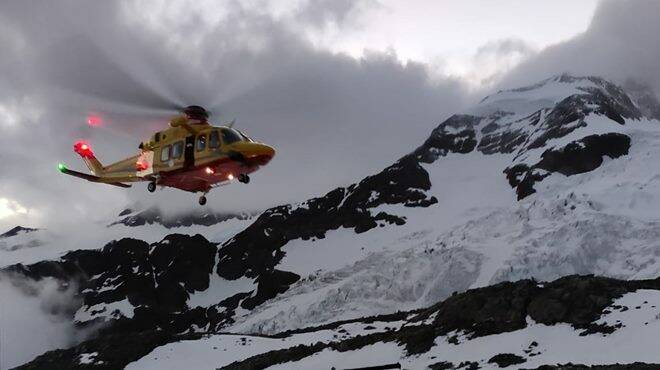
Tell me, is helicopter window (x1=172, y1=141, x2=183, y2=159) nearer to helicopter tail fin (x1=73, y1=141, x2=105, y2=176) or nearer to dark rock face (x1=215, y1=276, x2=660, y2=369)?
helicopter tail fin (x1=73, y1=141, x2=105, y2=176)

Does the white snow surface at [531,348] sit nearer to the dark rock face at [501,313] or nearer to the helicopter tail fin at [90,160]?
the dark rock face at [501,313]

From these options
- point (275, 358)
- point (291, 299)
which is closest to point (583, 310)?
point (275, 358)

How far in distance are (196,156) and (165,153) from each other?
2.17 meters

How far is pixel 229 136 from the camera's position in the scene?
29031 millimetres

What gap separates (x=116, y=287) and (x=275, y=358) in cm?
14000

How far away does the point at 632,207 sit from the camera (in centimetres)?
9788

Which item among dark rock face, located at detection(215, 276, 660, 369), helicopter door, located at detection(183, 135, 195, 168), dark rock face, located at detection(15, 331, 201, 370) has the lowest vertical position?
dark rock face, located at detection(215, 276, 660, 369)

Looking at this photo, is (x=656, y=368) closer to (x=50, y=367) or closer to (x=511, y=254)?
(x=511, y=254)

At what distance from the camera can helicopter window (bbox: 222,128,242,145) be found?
94.8 feet

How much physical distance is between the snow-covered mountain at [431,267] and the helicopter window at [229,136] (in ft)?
68.1

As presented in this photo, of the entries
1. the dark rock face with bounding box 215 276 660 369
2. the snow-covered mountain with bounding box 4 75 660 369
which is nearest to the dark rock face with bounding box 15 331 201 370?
the snow-covered mountain with bounding box 4 75 660 369

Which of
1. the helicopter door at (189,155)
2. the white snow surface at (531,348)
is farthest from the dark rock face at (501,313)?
the helicopter door at (189,155)

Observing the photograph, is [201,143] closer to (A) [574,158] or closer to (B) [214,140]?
(B) [214,140]

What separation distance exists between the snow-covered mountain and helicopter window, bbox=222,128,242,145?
68.1 ft
